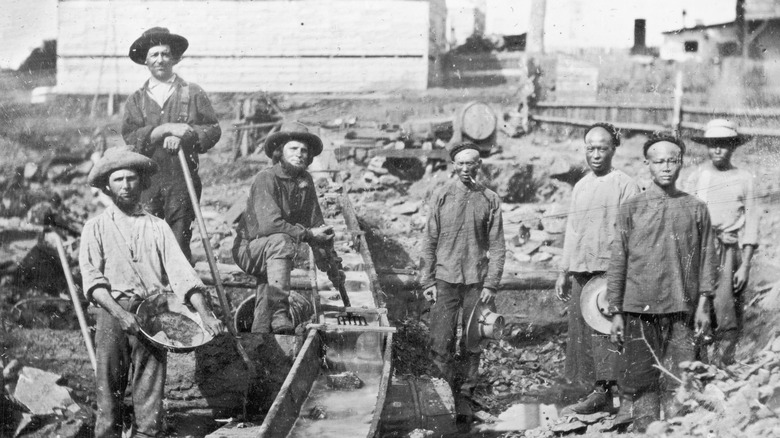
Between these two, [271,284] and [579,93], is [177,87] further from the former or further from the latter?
[579,93]

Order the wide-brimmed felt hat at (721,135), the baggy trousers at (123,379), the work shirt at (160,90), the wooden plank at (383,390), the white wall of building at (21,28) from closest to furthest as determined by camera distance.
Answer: the wooden plank at (383,390), the baggy trousers at (123,379), the wide-brimmed felt hat at (721,135), the white wall of building at (21,28), the work shirt at (160,90)

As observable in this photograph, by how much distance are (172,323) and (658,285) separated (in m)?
3.18

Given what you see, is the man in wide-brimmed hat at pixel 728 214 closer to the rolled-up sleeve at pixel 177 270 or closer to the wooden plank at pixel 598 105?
the wooden plank at pixel 598 105

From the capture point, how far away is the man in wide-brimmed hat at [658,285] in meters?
4.63

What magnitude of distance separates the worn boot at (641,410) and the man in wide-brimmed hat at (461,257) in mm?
1142

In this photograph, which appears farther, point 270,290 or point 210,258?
point 210,258

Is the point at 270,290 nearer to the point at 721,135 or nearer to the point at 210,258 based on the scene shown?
the point at 210,258

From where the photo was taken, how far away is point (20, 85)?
21.4 feet

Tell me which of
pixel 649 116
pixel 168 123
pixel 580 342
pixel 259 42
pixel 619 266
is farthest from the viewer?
pixel 649 116

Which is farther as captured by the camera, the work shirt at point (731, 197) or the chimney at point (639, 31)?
the chimney at point (639, 31)

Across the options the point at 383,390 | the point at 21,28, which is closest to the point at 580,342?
the point at 383,390

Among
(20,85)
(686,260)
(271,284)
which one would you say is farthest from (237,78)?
(686,260)

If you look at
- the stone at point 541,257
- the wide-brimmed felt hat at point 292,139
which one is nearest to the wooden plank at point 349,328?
the wide-brimmed felt hat at point 292,139

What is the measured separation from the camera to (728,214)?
539cm
